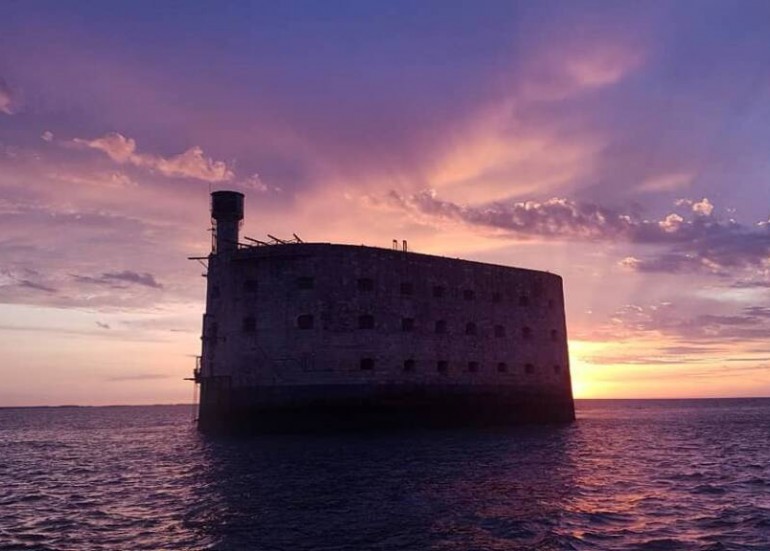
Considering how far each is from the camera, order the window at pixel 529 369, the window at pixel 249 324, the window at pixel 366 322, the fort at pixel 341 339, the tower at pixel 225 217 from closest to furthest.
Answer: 1. the fort at pixel 341 339
2. the window at pixel 249 324
3. the window at pixel 366 322
4. the tower at pixel 225 217
5. the window at pixel 529 369

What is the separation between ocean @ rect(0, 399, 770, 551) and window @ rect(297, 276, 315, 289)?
7778 mm

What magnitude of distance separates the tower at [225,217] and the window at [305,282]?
17.3 ft

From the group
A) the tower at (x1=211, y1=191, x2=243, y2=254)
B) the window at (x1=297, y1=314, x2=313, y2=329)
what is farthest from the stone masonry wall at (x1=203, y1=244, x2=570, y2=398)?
the tower at (x1=211, y1=191, x2=243, y2=254)

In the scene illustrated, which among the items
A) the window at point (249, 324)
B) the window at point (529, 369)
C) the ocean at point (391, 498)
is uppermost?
the window at point (249, 324)

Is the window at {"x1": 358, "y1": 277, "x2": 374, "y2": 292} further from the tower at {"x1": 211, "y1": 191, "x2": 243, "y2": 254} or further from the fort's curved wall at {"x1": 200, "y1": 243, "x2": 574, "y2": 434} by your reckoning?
the tower at {"x1": 211, "y1": 191, "x2": 243, "y2": 254}

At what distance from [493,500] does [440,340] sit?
22958mm

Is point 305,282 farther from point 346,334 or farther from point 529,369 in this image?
point 529,369

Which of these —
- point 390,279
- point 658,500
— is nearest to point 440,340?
point 390,279

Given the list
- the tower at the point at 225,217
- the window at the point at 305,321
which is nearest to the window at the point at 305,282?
the window at the point at 305,321

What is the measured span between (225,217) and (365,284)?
361 inches

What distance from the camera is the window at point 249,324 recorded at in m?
38.4

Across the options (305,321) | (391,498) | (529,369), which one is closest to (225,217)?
(305,321)

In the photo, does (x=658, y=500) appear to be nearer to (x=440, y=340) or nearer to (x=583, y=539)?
(x=583, y=539)

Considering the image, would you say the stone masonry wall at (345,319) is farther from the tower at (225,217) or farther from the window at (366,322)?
the tower at (225,217)
